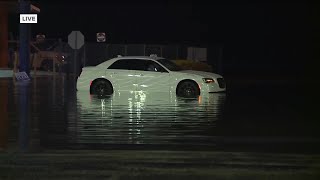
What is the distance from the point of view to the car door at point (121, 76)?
857 inches

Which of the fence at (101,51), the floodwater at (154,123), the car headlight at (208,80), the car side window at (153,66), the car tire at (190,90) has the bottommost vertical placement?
the floodwater at (154,123)

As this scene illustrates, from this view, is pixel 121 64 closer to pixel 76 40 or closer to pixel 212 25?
pixel 76 40

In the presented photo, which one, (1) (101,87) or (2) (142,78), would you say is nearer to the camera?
(1) (101,87)

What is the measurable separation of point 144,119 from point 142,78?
8.09 m

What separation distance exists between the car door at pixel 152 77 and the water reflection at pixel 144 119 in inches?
42.5

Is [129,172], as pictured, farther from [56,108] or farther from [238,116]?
[56,108]

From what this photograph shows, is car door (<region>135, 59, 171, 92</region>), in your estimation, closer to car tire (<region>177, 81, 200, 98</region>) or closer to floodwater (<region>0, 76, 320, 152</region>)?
car tire (<region>177, 81, 200, 98</region>)

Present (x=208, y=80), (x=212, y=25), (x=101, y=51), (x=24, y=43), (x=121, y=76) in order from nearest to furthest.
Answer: (x=208, y=80) → (x=121, y=76) → (x=24, y=43) → (x=101, y=51) → (x=212, y=25)

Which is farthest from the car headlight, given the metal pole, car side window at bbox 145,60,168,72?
the metal pole

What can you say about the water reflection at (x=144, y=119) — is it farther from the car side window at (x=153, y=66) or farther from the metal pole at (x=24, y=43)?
the metal pole at (x=24, y=43)

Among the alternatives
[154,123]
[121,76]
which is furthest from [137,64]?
[154,123]

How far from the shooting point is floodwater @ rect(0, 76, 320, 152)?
10445 millimetres

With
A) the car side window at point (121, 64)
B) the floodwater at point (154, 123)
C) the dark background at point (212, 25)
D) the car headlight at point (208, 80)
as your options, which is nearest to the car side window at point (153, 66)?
the car side window at point (121, 64)

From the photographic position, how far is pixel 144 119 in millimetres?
13883
